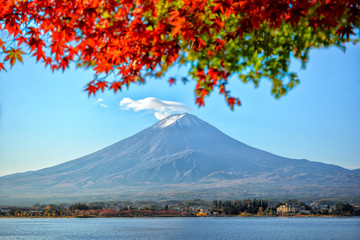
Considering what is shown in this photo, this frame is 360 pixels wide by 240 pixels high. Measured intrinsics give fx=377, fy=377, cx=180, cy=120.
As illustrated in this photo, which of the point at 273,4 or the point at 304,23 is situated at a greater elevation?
the point at 304,23

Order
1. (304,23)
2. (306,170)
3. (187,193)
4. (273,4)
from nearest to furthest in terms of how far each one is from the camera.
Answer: (273,4) < (304,23) < (187,193) < (306,170)

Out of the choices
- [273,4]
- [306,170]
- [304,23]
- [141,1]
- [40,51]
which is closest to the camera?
[273,4]

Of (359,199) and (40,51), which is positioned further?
(359,199)

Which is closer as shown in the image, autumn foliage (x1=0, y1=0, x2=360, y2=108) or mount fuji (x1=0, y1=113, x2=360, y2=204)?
autumn foliage (x1=0, y1=0, x2=360, y2=108)

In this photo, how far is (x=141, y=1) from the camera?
507 centimetres

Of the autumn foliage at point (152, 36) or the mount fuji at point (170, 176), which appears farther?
the mount fuji at point (170, 176)

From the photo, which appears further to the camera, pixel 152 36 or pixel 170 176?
pixel 170 176

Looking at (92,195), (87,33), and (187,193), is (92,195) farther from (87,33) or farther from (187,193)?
(87,33)

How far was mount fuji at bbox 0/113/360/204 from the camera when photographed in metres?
155

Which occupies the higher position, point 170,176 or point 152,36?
point 170,176

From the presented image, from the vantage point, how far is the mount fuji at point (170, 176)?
155 metres

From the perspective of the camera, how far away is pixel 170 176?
186000 millimetres

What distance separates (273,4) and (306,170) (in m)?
197

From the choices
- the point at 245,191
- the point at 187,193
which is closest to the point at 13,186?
the point at 187,193
